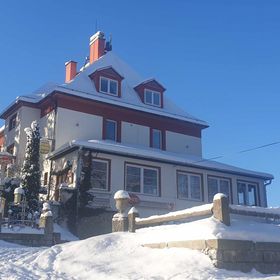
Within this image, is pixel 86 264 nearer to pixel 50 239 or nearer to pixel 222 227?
pixel 222 227

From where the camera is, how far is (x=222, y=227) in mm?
9469

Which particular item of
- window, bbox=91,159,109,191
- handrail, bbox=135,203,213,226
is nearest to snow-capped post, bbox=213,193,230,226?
handrail, bbox=135,203,213,226

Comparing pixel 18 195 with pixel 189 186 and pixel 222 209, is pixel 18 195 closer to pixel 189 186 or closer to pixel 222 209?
pixel 189 186

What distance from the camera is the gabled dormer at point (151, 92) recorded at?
3010 cm

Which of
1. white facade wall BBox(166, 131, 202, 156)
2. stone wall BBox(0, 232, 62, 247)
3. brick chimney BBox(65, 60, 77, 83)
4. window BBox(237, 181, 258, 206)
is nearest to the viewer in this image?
stone wall BBox(0, 232, 62, 247)

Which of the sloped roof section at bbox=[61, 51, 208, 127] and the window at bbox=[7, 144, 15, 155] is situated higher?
the sloped roof section at bbox=[61, 51, 208, 127]

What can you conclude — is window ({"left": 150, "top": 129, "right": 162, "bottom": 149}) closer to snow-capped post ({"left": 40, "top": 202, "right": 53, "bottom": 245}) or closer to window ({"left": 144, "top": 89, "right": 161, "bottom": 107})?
window ({"left": 144, "top": 89, "right": 161, "bottom": 107})

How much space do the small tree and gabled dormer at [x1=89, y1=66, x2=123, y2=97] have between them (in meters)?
6.82

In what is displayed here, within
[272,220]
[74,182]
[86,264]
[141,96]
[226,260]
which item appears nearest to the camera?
[226,260]

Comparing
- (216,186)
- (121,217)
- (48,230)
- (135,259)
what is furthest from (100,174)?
(135,259)

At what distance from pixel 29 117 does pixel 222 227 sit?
70.0ft

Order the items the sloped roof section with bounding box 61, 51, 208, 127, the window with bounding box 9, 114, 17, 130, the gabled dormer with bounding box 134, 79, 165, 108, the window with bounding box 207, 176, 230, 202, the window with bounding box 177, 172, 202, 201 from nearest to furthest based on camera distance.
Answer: the window with bounding box 177, 172, 202, 201
the window with bounding box 207, 176, 230, 202
the sloped roof section with bounding box 61, 51, 208, 127
the window with bounding box 9, 114, 17, 130
the gabled dormer with bounding box 134, 79, 165, 108

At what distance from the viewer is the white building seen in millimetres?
23016

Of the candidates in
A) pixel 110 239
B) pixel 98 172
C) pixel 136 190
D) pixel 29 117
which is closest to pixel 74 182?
pixel 98 172
